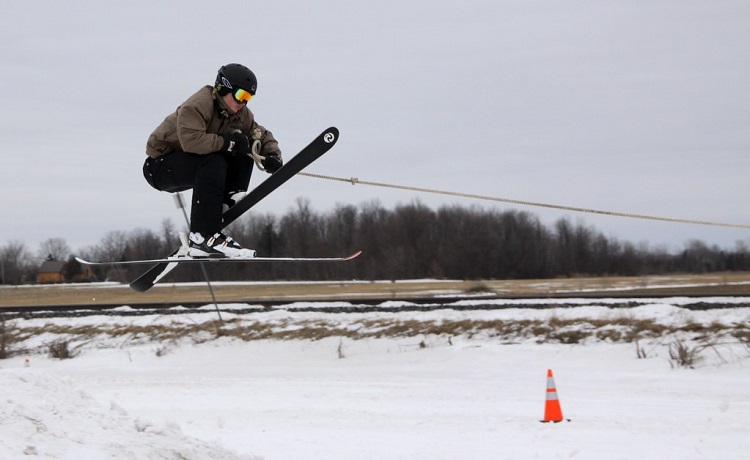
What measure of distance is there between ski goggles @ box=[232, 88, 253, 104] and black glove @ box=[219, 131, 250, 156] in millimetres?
298

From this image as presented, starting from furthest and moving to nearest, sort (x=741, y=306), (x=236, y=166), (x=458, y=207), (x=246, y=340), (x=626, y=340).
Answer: (x=458, y=207)
(x=246, y=340)
(x=741, y=306)
(x=626, y=340)
(x=236, y=166)

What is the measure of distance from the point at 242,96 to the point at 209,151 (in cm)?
54

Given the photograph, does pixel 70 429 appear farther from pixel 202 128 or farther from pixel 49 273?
pixel 49 273

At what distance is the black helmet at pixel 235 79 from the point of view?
623 centimetres

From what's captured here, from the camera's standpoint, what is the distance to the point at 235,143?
647 cm

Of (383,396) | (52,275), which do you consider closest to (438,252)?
(52,275)

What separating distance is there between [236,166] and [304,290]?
2466 cm

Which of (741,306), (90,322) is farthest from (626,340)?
(90,322)

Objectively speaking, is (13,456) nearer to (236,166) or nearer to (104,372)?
(236,166)

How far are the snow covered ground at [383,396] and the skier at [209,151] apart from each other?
166 centimetres

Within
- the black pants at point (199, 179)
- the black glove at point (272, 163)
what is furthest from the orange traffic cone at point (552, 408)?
the black pants at point (199, 179)

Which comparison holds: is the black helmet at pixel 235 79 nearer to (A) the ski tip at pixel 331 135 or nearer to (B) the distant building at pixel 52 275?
(A) the ski tip at pixel 331 135

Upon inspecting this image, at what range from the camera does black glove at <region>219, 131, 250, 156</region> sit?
21.0ft

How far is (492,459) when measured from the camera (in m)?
8.41
